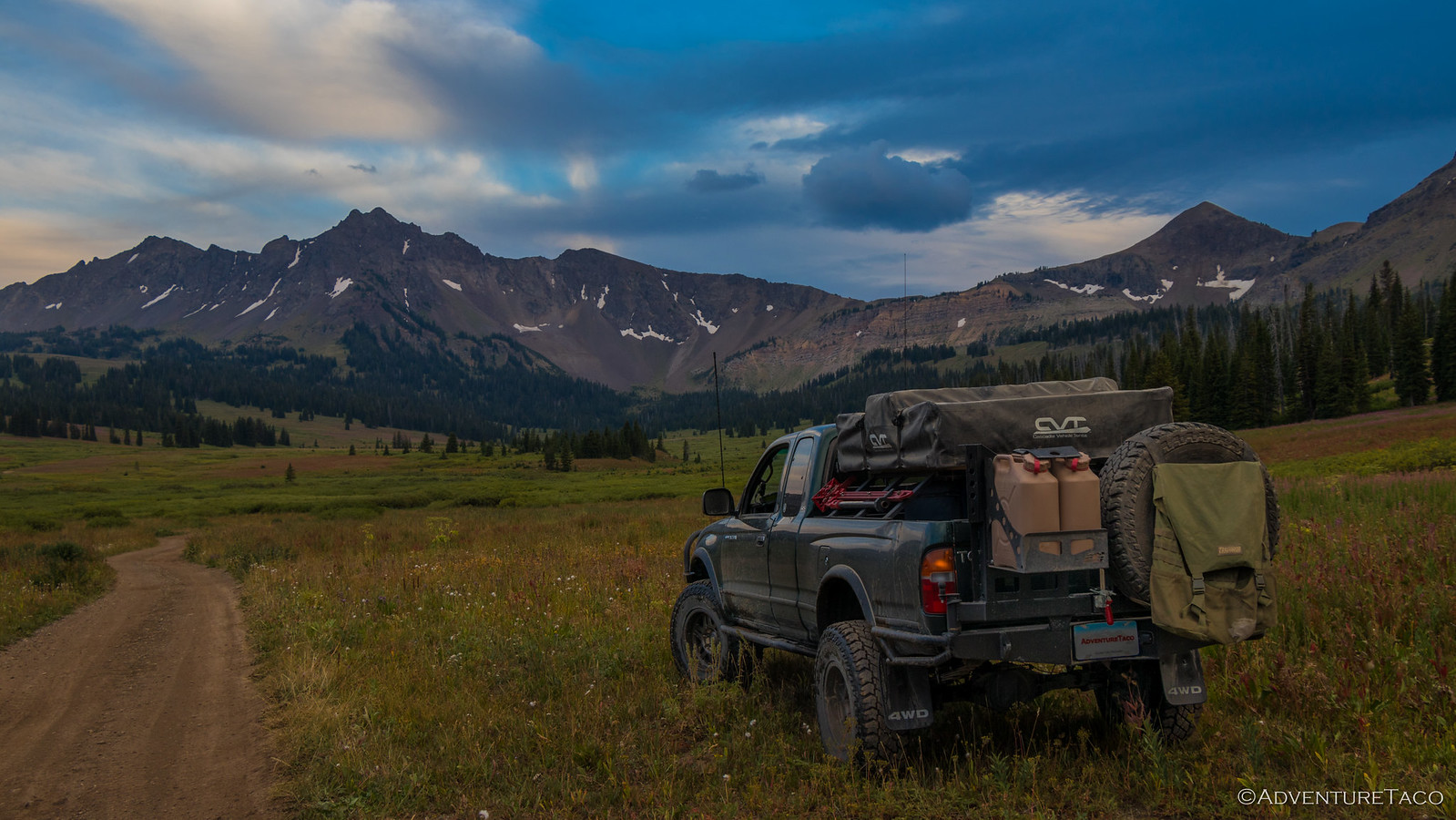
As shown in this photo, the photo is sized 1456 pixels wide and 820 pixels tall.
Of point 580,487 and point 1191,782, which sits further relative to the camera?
point 580,487

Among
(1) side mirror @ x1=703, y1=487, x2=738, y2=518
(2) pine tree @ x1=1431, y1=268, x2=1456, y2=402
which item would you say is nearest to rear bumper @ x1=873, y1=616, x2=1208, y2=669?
(1) side mirror @ x1=703, y1=487, x2=738, y2=518

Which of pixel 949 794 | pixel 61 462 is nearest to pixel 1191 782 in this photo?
pixel 949 794

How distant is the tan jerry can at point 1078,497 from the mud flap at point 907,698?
1383 mm

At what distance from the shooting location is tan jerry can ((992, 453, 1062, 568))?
17.0 ft

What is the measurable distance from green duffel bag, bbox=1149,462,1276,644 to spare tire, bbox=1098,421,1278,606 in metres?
0.07

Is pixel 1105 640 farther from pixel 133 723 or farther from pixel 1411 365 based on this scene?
pixel 1411 365

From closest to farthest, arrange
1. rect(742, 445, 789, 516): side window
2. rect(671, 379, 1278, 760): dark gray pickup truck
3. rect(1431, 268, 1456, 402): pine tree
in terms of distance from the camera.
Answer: rect(671, 379, 1278, 760): dark gray pickup truck, rect(742, 445, 789, 516): side window, rect(1431, 268, 1456, 402): pine tree

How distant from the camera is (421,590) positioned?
15.2m

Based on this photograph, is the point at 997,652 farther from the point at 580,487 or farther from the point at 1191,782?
the point at 580,487

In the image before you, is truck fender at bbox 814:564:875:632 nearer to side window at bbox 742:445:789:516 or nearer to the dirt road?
side window at bbox 742:445:789:516

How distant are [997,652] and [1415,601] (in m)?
5.63

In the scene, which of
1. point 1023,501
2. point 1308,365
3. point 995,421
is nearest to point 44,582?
point 995,421

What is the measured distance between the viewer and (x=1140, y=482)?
18.0 feet

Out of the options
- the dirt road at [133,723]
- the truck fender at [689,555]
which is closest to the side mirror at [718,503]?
the truck fender at [689,555]
